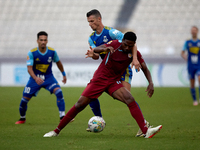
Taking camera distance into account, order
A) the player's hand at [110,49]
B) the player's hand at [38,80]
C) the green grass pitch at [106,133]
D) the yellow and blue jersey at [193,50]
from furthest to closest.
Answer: the yellow and blue jersey at [193,50] < the player's hand at [38,80] < the player's hand at [110,49] < the green grass pitch at [106,133]

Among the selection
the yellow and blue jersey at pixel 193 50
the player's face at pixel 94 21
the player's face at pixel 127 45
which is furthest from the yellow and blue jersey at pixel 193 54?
the player's face at pixel 127 45

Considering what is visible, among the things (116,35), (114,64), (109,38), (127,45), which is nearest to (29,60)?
(109,38)

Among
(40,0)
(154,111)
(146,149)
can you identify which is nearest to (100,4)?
(40,0)

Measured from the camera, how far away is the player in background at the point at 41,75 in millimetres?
7805

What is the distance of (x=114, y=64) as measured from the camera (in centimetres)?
564

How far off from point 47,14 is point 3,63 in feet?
22.4

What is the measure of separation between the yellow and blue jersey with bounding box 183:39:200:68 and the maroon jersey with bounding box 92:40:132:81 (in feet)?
21.0

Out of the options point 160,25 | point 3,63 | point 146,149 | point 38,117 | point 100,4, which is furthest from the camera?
point 100,4

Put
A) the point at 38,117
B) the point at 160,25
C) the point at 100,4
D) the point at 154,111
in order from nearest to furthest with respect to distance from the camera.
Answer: the point at 38,117 → the point at 154,111 → the point at 160,25 → the point at 100,4

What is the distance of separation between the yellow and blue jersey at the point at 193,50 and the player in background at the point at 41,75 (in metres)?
5.31

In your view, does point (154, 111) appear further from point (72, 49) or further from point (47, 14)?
point (47, 14)

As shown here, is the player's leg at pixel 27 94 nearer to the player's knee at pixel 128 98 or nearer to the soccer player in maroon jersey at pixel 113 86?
the soccer player in maroon jersey at pixel 113 86

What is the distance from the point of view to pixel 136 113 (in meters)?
5.49

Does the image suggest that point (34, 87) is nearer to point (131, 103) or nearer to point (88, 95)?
point (88, 95)
